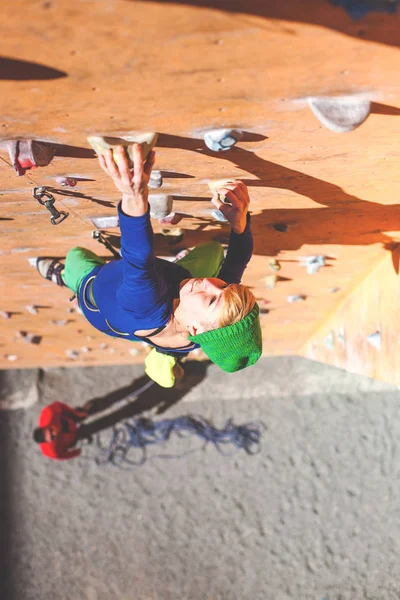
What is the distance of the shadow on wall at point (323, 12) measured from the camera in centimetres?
66

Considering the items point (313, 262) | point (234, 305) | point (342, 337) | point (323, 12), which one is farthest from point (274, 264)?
point (323, 12)

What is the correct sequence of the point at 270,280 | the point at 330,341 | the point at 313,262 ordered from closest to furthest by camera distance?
the point at 313,262
the point at 270,280
the point at 330,341

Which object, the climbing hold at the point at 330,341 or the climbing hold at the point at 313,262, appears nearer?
the climbing hold at the point at 313,262

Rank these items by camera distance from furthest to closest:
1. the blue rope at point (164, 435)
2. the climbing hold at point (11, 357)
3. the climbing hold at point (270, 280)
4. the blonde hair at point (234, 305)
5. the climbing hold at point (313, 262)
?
the blue rope at point (164, 435)
the climbing hold at point (11, 357)
the climbing hold at point (270, 280)
the climbing hold at point (313, 262)
the blonde hair at point (234, 305)

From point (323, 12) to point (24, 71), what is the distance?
1.24 feet

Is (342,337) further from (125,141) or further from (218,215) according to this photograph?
(125,141)

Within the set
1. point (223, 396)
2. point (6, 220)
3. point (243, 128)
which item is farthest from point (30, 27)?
point (223, 396)

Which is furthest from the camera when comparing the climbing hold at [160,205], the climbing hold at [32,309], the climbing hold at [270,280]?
the climbing hold at [32,309]

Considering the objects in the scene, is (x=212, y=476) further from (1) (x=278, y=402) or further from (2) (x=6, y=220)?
(2) (x=6, y=220)

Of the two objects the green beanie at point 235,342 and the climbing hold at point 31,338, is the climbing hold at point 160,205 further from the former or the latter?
Result: the climbing hold at point 31,338

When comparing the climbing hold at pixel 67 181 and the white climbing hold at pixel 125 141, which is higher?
the climbing hold at pixel 67 181

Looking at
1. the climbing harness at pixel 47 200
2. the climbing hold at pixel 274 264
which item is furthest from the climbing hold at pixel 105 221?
the climbing hold at pixel 274 264

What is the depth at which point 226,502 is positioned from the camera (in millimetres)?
2639

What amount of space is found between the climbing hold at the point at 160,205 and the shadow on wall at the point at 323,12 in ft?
1.79
